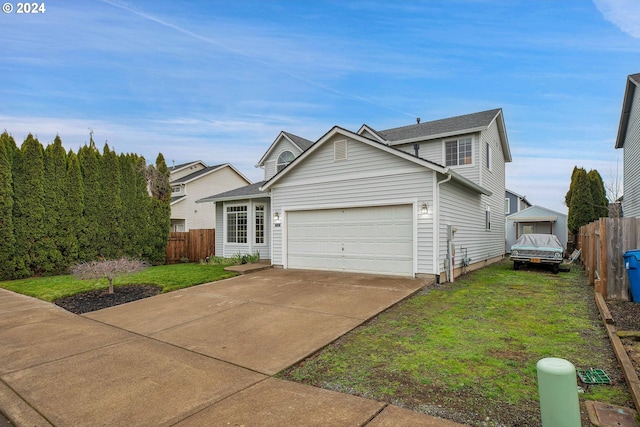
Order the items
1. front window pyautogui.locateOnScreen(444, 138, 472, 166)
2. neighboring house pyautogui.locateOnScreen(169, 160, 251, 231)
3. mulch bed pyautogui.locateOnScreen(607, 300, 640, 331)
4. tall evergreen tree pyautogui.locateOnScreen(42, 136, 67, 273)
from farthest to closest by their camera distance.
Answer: neighboring house pyautogui.locateOnScreen(169, 160, 251, 231)
front window pyautogui.locateOnScreen(444, 138, 472, 166)
tall evergreen tree pyautogui.locateOnScreen(42, 136, 67, 273)
mulch bed pyautogui.locateOnScreen(607, 300, 640, 331)

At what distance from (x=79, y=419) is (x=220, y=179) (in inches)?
1046

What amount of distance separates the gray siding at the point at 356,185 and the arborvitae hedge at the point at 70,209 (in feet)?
24.1

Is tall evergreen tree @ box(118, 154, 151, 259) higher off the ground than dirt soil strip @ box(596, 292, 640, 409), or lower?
higher

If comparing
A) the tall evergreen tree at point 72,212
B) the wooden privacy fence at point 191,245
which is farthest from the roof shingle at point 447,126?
the tall evergreen tree at point 72,212

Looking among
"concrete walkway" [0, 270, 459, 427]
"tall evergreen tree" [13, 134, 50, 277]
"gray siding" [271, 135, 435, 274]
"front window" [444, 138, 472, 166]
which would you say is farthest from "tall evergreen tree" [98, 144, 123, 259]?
"front window" [444, 138, 472, 166]

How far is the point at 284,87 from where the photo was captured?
15.9 meters

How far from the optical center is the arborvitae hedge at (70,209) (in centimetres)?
1209

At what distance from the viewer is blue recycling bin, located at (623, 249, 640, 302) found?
6.66 m

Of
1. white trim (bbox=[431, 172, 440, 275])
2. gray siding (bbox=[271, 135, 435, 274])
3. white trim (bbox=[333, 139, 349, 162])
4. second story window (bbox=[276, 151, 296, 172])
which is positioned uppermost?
second story window (bbox=[276, 151, 296, 172])

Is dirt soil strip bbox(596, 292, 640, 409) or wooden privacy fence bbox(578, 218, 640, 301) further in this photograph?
wooden privacy fence bbox(578, 218, 640, 301)

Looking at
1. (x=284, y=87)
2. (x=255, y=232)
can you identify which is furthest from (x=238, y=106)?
(x=255, y=232)

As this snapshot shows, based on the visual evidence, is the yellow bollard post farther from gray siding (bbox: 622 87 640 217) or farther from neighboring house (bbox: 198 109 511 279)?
gray siding (bbox: 622 87 640 217)

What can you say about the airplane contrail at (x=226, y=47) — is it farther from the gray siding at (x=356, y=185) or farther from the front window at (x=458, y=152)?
the front window at (x=458, y=152)

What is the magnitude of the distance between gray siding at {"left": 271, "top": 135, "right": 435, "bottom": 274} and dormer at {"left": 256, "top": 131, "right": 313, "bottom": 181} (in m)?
6.00
